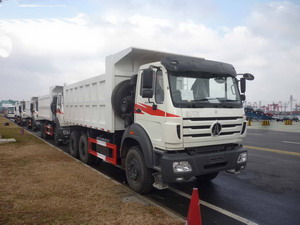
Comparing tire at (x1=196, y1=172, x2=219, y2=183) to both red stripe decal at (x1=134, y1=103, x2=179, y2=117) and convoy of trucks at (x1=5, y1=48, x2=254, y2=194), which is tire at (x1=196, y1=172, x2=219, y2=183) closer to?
convoy of trucks at (x1=5, y1=48, x2=254, y2=194)

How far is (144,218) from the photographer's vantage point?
4016 millimetres

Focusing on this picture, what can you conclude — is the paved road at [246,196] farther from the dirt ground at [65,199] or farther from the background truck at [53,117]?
the background truck at [53,117]

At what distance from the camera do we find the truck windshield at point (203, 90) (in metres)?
4.68

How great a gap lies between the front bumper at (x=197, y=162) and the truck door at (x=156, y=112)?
0.35 m

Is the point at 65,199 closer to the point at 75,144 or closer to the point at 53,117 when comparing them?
the point at 75,144

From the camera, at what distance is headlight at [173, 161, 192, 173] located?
4438mm

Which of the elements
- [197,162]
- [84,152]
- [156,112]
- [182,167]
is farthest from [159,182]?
[84,152]

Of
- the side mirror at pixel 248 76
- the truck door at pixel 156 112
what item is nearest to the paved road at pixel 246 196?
the truck door at pixel 156 112

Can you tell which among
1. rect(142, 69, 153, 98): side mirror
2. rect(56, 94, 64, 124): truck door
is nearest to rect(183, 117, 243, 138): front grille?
rect(142, 69, 153, 98): side mirror

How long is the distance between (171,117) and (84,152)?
16.1 ft

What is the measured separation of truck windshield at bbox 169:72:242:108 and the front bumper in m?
0.93

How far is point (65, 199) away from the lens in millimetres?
4812

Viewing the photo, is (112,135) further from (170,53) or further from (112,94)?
(170,53)

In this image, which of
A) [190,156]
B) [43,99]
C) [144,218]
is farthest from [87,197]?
[43,99]
